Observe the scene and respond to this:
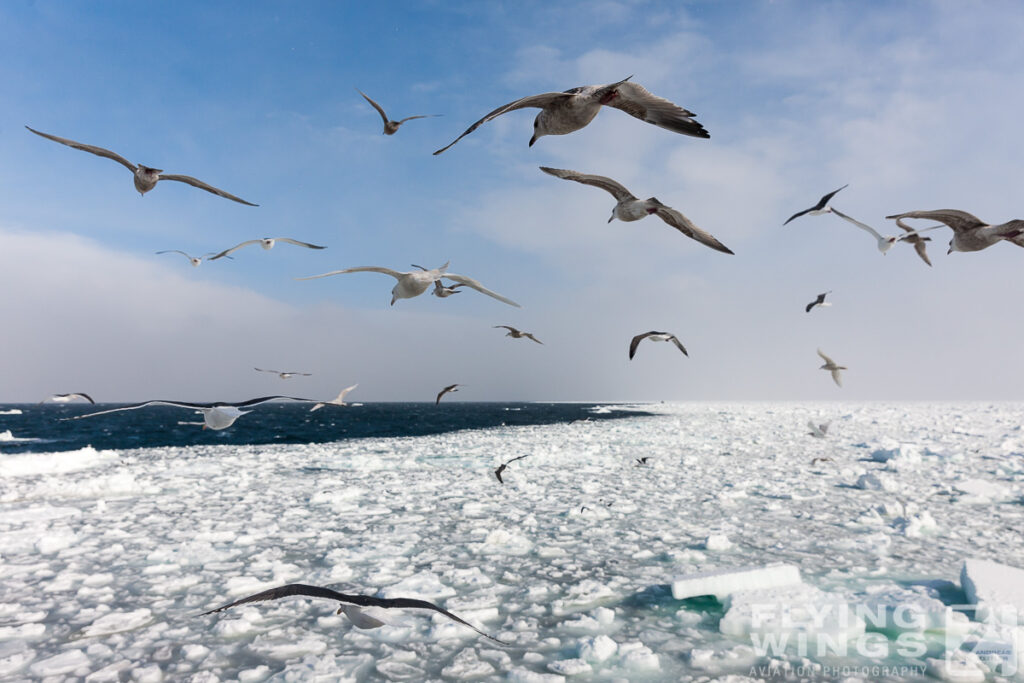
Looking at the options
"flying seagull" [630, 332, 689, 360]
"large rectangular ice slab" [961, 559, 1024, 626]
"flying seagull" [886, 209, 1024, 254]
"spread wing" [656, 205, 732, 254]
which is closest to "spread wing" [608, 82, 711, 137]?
"spread wing" [656, 205, 732, 254]

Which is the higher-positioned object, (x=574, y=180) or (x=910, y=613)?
(x=574, y=180)

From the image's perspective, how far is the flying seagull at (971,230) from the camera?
348 cm

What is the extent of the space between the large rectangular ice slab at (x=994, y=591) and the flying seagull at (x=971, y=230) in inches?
82.8

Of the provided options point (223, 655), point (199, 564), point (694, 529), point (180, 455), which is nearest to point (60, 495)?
point (199, 564)

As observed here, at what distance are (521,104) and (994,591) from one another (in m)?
4.01

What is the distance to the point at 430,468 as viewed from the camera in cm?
1038

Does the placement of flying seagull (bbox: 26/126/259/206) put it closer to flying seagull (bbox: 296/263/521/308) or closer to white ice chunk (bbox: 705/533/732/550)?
flying seagull (bbox: 296/263/521/308)

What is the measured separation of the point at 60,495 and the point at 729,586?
29.7 ft

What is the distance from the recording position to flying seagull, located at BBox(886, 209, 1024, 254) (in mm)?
3479

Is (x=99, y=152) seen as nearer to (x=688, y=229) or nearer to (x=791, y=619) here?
(x=688, y=229)

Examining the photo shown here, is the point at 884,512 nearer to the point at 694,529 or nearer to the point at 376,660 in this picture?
the point at 694,529

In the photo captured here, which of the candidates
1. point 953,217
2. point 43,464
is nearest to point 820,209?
point 953,217

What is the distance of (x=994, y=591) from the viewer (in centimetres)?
328

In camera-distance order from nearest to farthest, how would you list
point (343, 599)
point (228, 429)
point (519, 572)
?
point (343, 599) → point (519, 572) → point (228, 429)
